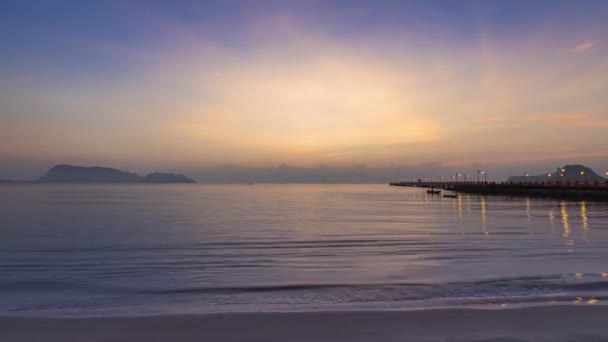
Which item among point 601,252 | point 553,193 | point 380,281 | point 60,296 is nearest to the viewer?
point 60,296

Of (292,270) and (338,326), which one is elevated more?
(338,326)

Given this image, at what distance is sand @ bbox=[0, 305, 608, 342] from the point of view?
24.4ft

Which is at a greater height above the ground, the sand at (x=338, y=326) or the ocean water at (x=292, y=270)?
the sand at (x=338, y=326)

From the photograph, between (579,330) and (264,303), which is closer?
(579,330)

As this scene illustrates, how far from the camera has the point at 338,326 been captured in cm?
802

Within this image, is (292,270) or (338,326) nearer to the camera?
(338,326)

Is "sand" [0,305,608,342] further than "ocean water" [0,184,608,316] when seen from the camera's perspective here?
No

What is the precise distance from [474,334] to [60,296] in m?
9.69

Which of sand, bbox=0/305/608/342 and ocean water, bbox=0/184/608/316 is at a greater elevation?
sand, bbox=0/305/608/342

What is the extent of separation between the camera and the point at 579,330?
7.65m

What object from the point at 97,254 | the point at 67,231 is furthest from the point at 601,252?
the point at 67,231

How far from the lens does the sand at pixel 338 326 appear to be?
743 cm

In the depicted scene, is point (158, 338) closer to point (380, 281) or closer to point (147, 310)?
point (147, 310)

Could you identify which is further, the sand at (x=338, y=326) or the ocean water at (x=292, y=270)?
the ocean water at (x=292, y=270)
